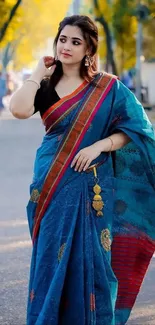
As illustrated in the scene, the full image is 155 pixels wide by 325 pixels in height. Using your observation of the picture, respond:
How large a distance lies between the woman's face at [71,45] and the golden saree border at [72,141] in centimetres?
15

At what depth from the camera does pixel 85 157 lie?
3.98 metres

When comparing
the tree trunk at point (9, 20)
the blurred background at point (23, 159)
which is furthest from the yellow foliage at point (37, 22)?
the tree trunk at point (9, 20)

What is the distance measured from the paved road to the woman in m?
1.19

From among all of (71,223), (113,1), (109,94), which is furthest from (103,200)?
(113,1)

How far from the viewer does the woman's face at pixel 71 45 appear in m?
4.02

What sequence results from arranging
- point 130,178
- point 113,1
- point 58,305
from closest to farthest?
point 58,305, point 130,178, point 113,1

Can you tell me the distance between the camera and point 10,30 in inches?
1480

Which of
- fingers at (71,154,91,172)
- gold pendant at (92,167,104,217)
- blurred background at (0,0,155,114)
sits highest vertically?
fingers at (71,154,91,172)

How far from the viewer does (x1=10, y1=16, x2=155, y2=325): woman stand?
399 centimetres

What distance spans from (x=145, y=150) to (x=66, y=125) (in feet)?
1.31

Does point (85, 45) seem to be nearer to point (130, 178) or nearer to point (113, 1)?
point (130, 178)

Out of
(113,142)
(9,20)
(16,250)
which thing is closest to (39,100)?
(113,142)

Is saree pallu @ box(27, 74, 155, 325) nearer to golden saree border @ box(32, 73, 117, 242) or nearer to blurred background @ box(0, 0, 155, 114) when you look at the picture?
golden saree border @ box(32, 73, 117, 242)

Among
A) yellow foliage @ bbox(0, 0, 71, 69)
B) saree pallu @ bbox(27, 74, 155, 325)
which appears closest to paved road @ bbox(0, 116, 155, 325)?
saree pallu @ bbox(27, 74, 155, 325)
